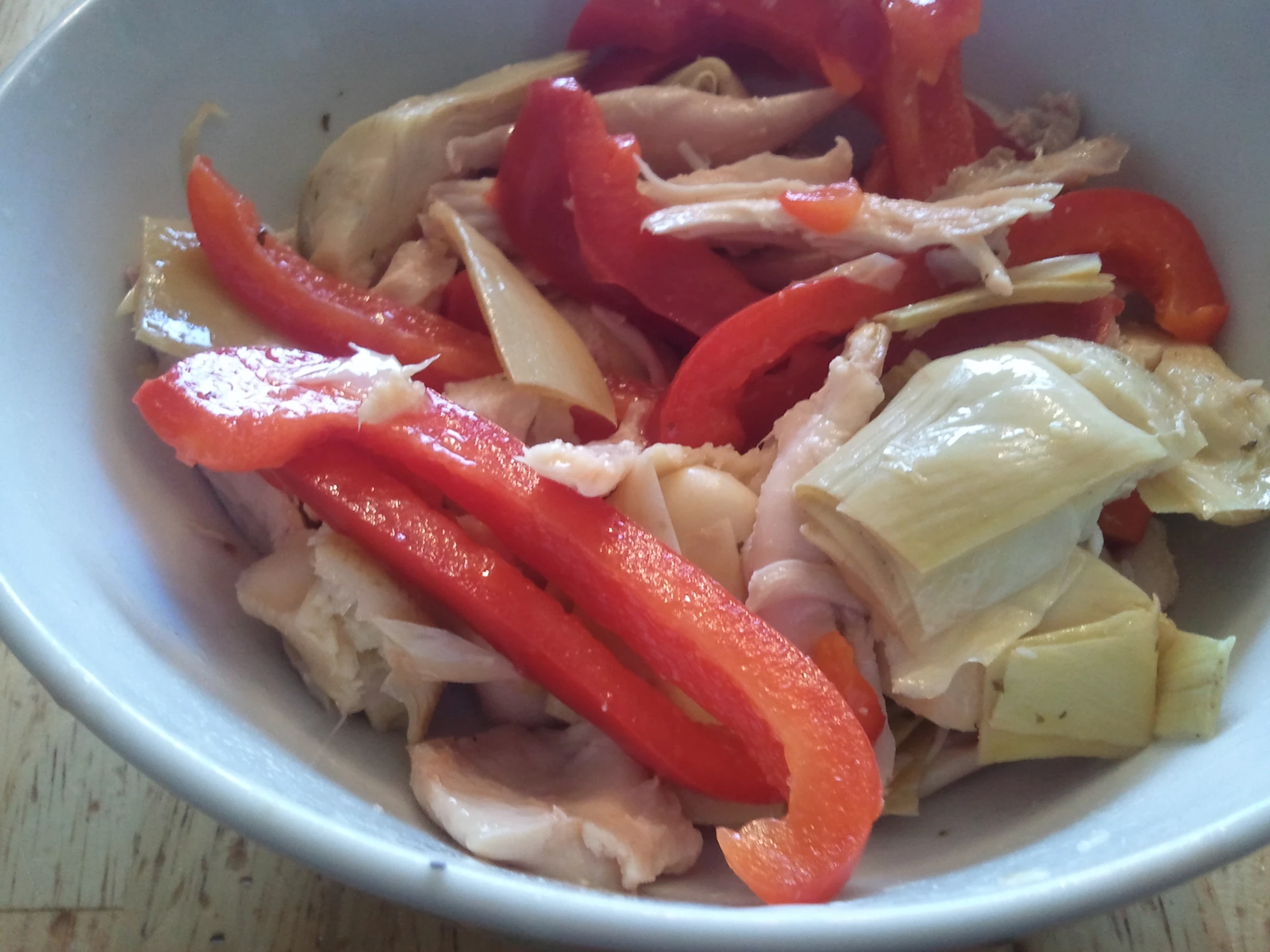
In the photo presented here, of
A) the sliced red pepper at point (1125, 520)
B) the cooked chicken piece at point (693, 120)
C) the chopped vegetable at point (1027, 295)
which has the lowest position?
the sliced red pepper at point (1125, 520)

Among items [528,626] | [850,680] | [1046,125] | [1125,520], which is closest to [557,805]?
[528,626]

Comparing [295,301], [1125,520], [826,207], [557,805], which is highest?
[295,301]

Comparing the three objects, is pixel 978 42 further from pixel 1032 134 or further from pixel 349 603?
pixel 349 603

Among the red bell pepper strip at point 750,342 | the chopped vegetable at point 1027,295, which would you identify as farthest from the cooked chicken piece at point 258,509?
the chopped vegetable at point 1027,295

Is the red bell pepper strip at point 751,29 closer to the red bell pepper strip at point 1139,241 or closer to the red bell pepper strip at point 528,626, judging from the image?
the red bell pepper strip at point 1139,241

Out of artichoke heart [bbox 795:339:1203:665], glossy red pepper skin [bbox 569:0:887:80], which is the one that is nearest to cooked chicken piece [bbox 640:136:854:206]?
glossy red pepper skin [bbox 569:0:887:80]

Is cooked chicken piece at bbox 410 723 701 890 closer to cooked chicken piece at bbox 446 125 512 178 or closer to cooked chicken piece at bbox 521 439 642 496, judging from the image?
cooked chicken piece at bbox 521 439 642 496

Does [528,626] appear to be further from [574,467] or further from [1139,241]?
[1139,241]
